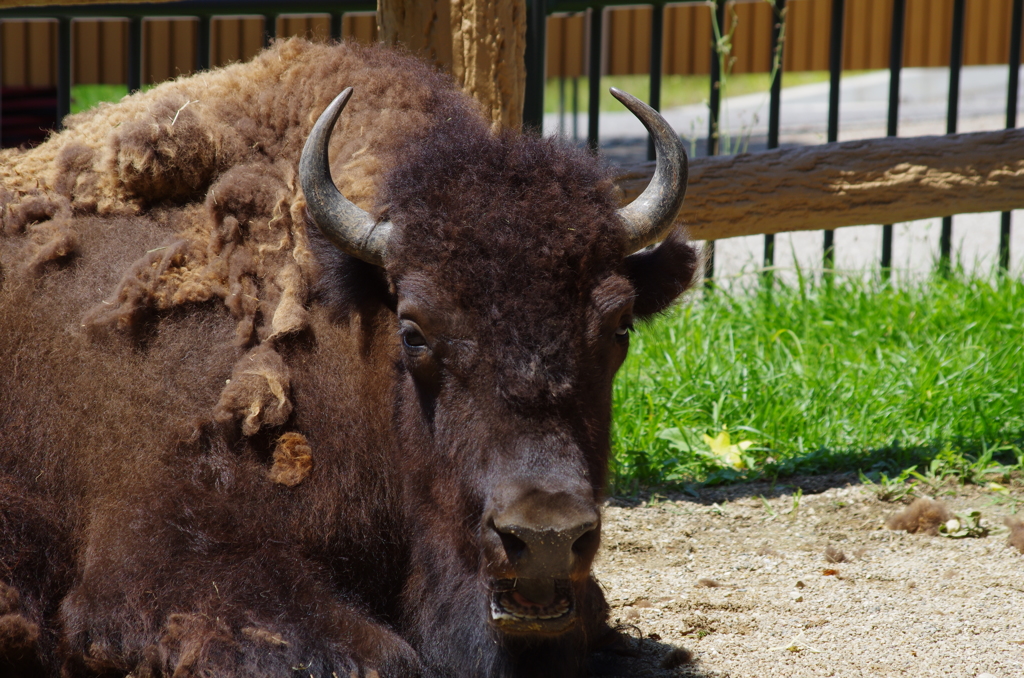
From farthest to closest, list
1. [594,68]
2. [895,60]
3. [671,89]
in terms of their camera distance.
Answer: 1. [671,89]
2. [895,60]
3. [594,68]

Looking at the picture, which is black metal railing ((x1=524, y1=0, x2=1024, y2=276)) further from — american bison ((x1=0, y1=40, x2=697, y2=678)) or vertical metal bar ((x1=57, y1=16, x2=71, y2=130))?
vertical metal bar ((x1=57, y1=16, x2=71, y2=130))

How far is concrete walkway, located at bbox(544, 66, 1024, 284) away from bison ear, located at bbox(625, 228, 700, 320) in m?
3.49

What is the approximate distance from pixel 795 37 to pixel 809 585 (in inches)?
314

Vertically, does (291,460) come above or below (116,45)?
below

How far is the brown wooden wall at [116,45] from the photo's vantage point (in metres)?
8.23

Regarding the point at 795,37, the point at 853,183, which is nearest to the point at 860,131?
the point at 795,37

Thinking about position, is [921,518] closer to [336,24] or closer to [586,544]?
[586,544]

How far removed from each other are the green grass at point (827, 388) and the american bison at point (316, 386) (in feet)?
5.97

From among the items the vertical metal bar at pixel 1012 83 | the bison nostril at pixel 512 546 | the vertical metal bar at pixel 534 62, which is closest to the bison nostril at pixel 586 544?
the bison nostril at pixel 512 546

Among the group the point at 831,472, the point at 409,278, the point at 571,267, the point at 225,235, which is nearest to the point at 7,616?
the point at 225,235

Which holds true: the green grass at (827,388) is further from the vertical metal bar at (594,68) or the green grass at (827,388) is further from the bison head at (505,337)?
the bison head at (505,337)

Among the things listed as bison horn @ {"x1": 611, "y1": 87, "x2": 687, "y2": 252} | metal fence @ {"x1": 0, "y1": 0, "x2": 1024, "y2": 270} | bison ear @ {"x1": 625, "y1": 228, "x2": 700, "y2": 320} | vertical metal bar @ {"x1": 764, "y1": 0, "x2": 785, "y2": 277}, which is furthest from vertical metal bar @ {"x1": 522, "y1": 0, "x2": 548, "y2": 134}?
bison horn @ {"x1": 611, "y1": 87, "x2": 687, "y2": 252}

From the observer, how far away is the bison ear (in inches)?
132

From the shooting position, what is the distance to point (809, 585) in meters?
3.95
